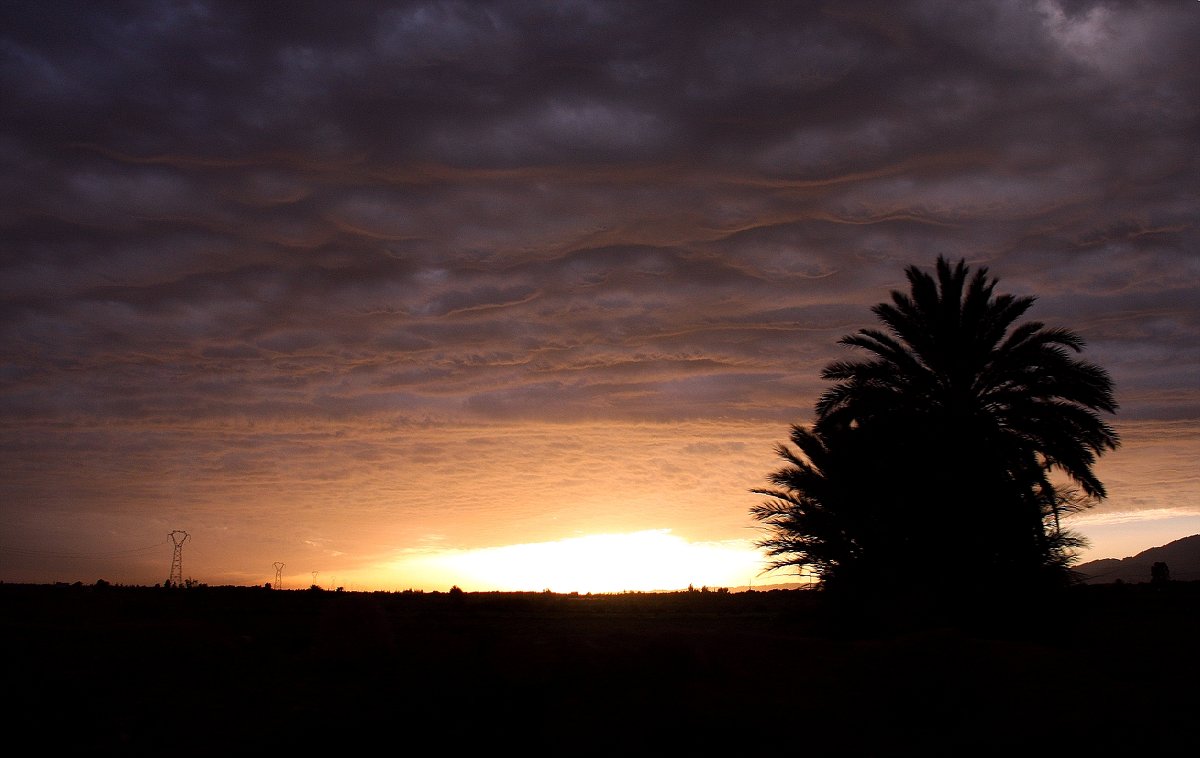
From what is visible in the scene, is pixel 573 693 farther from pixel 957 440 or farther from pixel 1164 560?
pixel 1164 560

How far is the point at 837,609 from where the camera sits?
25.7 metres

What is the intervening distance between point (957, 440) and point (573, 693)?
46.6 feet

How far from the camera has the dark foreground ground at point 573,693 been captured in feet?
34.7

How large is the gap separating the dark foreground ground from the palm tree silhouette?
4192 mm

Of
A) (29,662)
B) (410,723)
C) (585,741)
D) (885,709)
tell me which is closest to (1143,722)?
(885,709)

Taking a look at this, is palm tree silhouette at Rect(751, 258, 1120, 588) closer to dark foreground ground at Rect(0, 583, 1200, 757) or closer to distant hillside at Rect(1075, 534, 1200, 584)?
dark foreground ground at Rect(0, 583, 1200, 757)

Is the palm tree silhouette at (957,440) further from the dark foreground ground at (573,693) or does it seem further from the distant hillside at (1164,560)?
the distant hillside at (1164,560)

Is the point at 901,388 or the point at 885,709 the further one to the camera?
the point at 901,388

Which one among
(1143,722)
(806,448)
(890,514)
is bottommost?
(1143,722)

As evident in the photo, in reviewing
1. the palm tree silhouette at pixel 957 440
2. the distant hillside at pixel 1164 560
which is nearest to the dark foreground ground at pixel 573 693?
the palm tree silhouette at pixel 957 440

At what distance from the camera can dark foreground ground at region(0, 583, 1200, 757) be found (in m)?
10.6

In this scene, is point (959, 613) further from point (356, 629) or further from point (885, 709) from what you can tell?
point (356, 629)

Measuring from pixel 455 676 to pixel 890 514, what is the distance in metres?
14.9

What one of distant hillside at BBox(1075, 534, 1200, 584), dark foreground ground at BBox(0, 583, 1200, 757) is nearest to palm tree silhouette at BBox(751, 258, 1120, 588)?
dark foreground ground at BBox(0, 583, 1200, 757)
